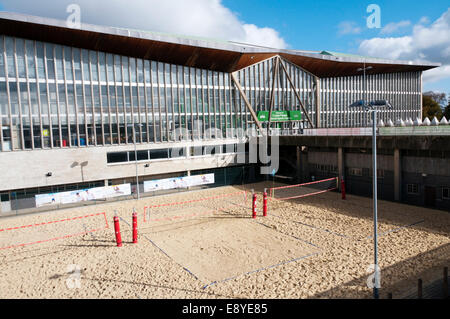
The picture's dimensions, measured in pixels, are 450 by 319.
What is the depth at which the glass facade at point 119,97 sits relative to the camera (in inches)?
962

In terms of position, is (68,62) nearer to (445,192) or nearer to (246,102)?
(246,102)

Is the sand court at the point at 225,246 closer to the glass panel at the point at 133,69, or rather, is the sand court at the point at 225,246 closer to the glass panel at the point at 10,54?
the glass panel at the point at 133,69

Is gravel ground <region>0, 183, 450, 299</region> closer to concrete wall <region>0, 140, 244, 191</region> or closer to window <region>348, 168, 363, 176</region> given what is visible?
concrete wall <region>0, 140, 244, 191</region>

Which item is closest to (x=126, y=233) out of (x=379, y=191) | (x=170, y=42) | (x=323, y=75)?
(x=170, y=42)

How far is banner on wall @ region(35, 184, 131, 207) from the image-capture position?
25031 millimetres

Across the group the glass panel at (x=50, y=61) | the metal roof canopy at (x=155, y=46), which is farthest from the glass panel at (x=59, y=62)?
the metal roof canopy at (x=155, y=46)

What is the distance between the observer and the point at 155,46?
28.3 metres

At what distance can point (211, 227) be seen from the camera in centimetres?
1953

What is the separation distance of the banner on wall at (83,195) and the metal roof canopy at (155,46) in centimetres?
1225

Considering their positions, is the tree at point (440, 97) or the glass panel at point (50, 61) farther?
the tree at point (440, 97)

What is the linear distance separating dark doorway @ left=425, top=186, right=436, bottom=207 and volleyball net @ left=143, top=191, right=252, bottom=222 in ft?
42.9
